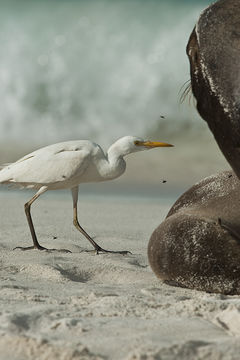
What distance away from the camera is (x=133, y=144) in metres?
7.18

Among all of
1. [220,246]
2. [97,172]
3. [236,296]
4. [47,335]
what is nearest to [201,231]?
[220,246]

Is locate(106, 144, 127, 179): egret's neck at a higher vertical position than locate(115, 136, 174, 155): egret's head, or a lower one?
lower

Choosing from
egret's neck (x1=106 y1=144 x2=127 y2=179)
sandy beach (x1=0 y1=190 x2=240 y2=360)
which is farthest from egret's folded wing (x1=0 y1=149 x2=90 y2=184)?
sandy beach (x1=0 y1=190 x2=240 y2=360)

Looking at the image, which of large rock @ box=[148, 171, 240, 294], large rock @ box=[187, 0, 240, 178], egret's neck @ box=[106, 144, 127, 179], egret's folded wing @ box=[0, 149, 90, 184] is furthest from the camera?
egret's neck @ box=[106, 144, 127, 179]

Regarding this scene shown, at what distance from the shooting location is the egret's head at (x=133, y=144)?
282 inches

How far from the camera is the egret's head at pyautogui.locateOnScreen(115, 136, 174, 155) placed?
7164mm

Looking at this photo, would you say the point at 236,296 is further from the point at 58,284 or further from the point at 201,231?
the point at 58,284

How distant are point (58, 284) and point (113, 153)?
298cm

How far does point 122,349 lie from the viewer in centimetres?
257

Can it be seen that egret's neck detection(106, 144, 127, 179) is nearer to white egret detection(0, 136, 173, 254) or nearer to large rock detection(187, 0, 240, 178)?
white egret detection(0, 136, 173, 254)

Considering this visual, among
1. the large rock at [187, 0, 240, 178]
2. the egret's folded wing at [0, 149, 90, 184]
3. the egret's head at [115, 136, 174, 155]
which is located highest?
the large rock at [187, 0, 240, 178]

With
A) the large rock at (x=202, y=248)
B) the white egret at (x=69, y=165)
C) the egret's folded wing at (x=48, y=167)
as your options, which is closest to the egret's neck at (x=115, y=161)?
the white egret at (x=69, y=165)

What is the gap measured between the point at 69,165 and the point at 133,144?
2.50 feet

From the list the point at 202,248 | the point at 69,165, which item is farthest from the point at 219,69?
the point at 69,165
